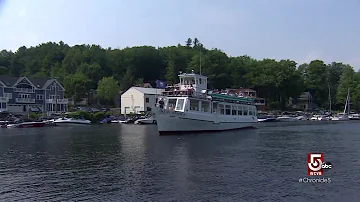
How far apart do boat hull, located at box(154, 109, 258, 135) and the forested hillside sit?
62.7m

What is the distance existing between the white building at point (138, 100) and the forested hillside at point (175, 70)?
392 inches

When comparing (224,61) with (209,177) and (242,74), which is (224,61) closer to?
(242,74)

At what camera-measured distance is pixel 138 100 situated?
340 ft

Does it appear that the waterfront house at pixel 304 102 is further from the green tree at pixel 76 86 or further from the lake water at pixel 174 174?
the lake water at pixel 174 174

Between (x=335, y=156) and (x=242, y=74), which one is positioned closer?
(x=335, y=156)

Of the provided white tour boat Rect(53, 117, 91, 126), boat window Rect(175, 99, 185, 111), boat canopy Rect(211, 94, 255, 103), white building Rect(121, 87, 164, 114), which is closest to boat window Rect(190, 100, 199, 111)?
boat window Rect(175, 99, 185, 111)

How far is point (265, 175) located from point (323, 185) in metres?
3.65

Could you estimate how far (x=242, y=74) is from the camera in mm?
140250

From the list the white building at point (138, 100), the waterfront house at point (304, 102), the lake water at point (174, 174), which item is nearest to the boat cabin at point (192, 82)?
the lake water at point (174, 174)

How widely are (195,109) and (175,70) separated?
84303 mm

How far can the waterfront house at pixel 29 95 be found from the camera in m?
93.2

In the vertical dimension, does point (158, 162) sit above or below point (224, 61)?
below

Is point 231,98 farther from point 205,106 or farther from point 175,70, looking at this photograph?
point 175,70

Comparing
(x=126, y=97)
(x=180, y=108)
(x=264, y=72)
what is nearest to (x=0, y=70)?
(x=126, y=97)
